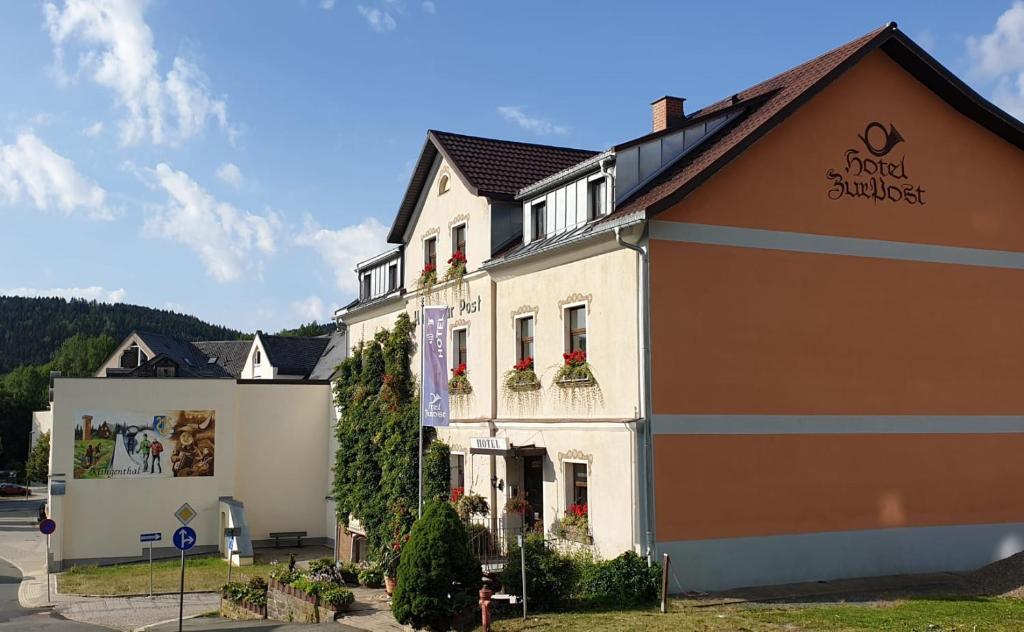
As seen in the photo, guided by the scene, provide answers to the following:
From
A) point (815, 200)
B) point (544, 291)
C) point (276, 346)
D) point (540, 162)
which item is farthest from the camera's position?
point (276, 346)

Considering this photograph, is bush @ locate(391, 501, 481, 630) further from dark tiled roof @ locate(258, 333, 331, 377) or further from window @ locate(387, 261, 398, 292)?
dark tiled roof @ locate(258, 333, 331, 377)

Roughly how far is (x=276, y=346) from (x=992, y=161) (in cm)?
5554

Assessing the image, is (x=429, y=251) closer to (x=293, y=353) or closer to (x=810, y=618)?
(x=810, y=618)

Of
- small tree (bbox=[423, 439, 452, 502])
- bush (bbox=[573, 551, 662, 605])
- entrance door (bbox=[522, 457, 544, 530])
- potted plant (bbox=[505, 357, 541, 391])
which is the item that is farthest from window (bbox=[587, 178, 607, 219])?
small tree (bbox=[423, 439, 452, 502])

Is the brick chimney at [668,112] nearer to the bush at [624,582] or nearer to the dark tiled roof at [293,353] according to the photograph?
the bush at [624,582]

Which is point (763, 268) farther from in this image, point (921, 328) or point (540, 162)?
point (540, 162)

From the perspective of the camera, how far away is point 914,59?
22.6 m

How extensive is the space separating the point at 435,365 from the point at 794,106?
9971mm

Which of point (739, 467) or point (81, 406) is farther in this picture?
point (81, 406)

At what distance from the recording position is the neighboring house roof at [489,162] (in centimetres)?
2673

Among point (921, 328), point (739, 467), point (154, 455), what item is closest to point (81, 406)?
point (154, 455)

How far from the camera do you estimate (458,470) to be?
27.4 meters

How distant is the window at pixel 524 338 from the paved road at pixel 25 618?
12440 millimetres

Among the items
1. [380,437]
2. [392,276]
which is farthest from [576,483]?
[392,276]
